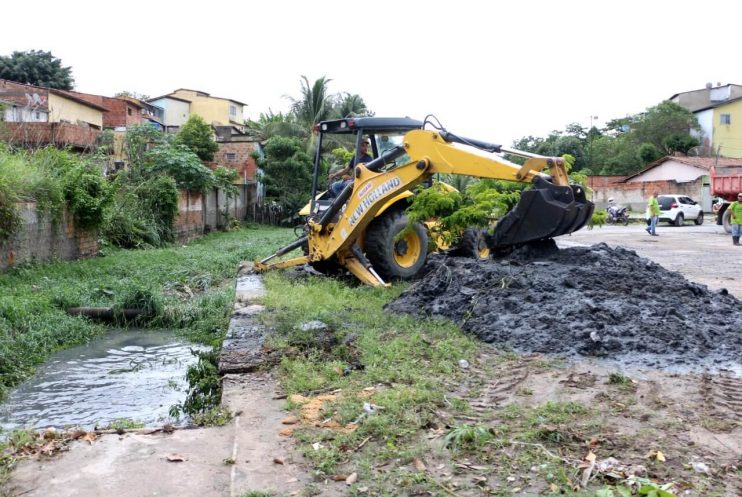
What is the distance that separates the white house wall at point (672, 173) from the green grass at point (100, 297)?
116 feet

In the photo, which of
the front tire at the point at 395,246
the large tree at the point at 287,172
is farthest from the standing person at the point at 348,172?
the large tree at the point at 287,172

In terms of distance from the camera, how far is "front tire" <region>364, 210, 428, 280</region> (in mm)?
9477

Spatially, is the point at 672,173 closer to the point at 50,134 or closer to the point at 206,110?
the point at 50,134

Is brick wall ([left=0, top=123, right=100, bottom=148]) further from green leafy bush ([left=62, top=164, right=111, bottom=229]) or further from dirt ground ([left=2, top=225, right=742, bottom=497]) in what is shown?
dirt ground ([left=2, top=225, right=742, bottom=497])

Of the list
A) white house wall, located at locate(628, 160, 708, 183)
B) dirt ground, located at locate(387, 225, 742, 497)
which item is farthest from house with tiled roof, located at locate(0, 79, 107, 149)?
white house wall, located at locate(628, 160, 708, 183)

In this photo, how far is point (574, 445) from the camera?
3629mm

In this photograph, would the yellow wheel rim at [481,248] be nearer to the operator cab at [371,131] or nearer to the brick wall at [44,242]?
the operator cab at [371,131]

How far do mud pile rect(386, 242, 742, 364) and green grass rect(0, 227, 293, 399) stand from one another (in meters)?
2.88

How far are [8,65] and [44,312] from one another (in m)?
44.8

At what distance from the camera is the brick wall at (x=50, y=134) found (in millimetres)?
19264

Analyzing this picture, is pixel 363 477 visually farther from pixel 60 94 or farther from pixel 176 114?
pixel 176 114

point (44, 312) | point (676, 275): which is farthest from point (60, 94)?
point (676, 275)

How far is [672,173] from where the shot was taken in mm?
43531

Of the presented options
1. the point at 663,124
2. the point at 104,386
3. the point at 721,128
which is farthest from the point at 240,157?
the point at 721,128
